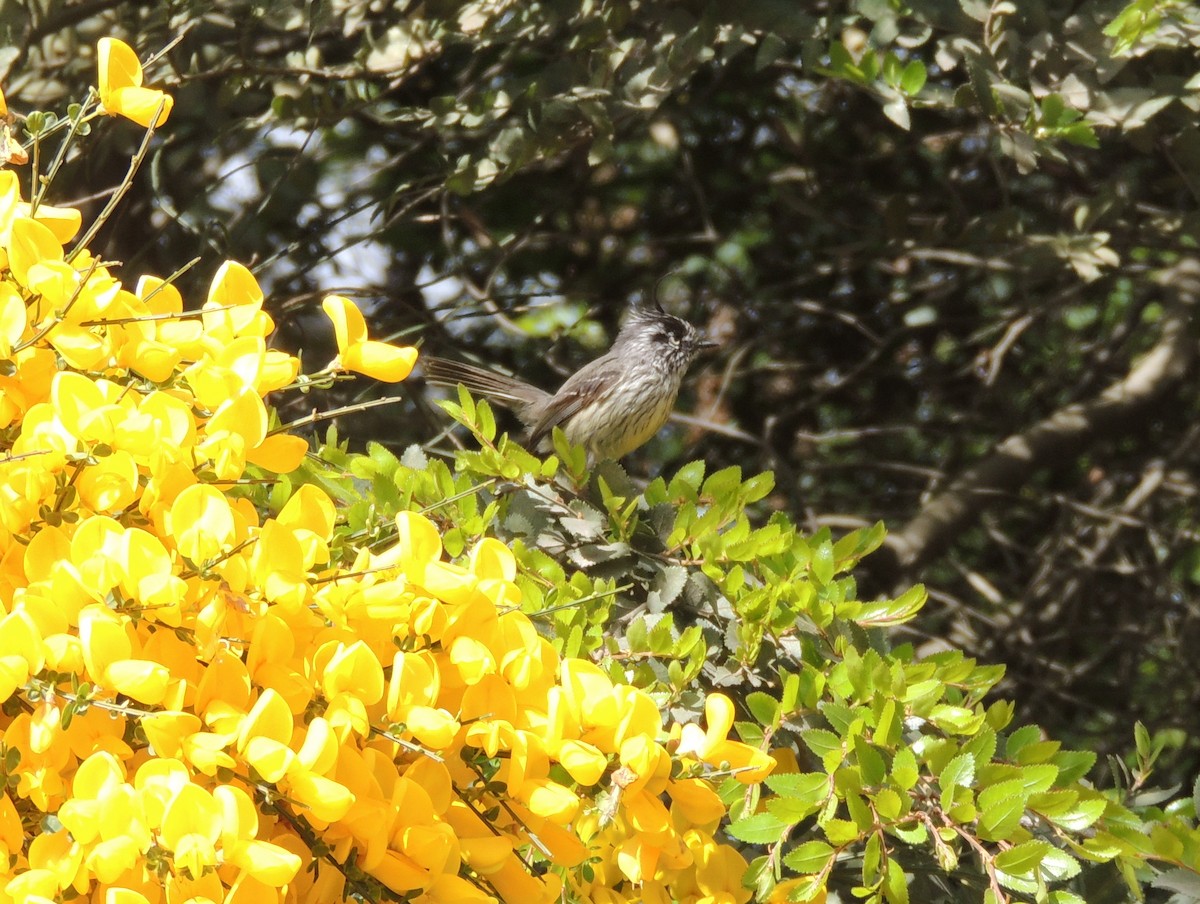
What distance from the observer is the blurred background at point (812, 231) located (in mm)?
3143

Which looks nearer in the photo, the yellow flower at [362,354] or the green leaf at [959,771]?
the yellow flower at [362,354]

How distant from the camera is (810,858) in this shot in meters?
1.64

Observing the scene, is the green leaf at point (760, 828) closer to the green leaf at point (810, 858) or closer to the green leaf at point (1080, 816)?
the green leaf at point (810, 858)

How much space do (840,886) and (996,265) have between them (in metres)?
2.50

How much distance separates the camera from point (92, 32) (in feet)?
11.6

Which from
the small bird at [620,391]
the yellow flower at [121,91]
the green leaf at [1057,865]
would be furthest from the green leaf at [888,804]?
the small bird at [620,391]

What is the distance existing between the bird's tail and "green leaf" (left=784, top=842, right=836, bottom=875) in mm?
2125

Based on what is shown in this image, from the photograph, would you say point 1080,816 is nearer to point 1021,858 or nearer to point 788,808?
point 1021,858

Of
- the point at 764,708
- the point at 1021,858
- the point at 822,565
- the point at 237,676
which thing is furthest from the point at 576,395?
the point at 237,676

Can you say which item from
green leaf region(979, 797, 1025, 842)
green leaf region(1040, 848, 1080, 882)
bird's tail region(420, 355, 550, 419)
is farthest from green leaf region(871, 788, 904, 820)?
bird's tail region(420, 355, 550, 419)

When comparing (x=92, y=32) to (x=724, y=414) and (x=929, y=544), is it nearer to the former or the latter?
(x=724, y=414)

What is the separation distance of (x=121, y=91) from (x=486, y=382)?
299 centimetres

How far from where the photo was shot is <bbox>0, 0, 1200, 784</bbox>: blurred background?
10.3ft

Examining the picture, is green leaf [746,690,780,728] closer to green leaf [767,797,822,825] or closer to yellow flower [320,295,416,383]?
green leaf [767,797,822,825]
